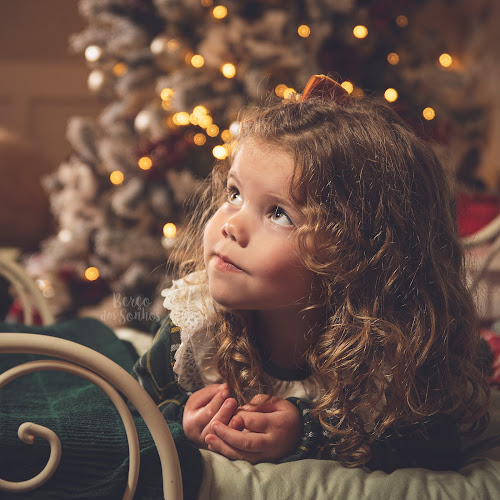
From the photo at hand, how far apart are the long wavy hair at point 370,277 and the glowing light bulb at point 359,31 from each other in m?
1.26

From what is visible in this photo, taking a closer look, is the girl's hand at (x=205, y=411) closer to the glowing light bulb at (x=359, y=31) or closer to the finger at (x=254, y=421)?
the finger at (x=254, y=421)

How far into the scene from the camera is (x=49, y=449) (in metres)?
0.65

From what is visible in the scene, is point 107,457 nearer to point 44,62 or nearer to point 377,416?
point 377,416

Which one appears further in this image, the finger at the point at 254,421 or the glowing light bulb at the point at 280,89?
the glowing light bulb at the point at 280,89

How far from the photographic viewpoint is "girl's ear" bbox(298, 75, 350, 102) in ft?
2.81

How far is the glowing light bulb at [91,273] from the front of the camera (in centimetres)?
220

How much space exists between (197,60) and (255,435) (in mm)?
1512

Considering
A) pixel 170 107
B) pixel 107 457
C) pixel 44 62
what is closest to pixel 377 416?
pixel 107 457

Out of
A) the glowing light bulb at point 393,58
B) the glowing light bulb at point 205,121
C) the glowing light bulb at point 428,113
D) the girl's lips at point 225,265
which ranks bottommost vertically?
the girl's lips at point 225,265

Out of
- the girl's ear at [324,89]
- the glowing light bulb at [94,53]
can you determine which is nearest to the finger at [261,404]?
the girl's ear at [324,89]

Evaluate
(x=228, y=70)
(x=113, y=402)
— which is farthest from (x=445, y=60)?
(x=113, y=402)

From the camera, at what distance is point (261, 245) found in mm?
716

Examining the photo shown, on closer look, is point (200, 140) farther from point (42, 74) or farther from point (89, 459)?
point (42, 74)

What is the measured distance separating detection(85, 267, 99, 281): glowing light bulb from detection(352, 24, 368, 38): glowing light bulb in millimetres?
1226
